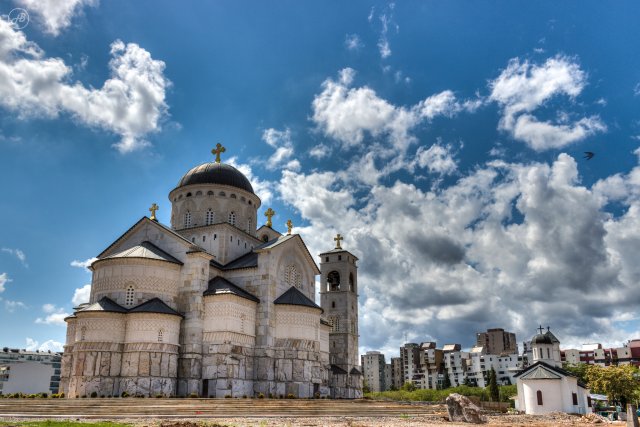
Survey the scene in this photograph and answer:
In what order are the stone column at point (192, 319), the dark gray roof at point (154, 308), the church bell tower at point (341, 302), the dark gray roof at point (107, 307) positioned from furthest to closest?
the church bell tower at point (341, 302)
the stone column at point (192, 319)
the dark gray roof at point (154, 308)
the dark gray roof at point (107, 307)

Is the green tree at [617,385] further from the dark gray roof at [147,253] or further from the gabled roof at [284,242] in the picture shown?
the dark gray roof at [147,253]

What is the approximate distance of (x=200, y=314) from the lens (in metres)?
34.3

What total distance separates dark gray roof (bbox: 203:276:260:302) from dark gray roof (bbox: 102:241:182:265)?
2.62 m

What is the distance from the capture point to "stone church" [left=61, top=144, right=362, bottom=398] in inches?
1251

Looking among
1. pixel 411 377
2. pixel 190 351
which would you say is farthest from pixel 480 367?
pixel 190 351

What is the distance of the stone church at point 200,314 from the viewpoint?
31766 mm

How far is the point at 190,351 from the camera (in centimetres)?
3356

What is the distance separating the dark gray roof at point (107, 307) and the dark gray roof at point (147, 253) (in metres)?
2.83

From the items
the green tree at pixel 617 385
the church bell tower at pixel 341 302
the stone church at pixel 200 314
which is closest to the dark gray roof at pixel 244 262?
the stone church at pixel 200 314

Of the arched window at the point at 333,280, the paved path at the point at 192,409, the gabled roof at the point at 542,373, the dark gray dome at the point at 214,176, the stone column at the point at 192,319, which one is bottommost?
the paved path at the point at 192,409

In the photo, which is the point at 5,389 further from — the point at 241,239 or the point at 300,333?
the point at 300,333

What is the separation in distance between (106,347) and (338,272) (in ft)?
91.3

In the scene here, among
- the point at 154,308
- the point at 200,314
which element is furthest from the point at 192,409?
the point at 200,314

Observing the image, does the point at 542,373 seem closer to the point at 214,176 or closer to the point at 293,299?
the point at 293,299
